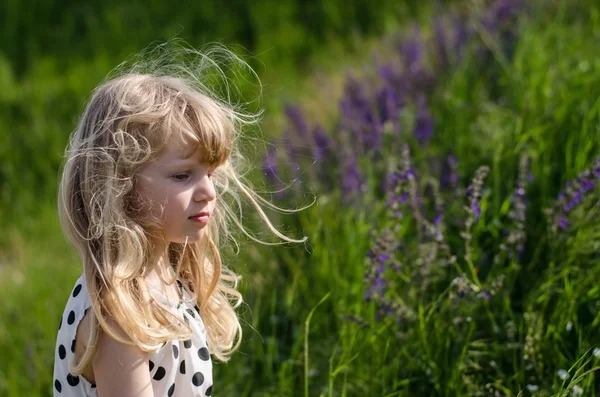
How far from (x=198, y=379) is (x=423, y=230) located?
1.07 m

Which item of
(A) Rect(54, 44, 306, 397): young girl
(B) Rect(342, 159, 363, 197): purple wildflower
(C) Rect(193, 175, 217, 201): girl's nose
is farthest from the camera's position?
(B) Rect(342, 159, 363, 197): purple wildflower

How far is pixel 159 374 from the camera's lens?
1.79 meters

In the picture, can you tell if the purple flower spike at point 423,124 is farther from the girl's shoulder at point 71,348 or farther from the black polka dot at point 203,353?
the girl's shoulder at point 71,348

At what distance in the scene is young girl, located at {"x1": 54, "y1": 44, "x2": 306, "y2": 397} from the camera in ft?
5.44

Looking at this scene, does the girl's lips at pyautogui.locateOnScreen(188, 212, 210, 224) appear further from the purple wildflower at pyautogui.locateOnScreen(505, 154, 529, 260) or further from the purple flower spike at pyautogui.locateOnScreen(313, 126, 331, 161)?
the purple flower spike at pyautogui.locateOnScreen(313, 126, 331, 161)

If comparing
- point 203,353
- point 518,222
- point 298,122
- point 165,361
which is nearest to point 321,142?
point 298,122

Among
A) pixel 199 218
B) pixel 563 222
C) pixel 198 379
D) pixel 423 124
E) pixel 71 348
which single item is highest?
pixel 199 218

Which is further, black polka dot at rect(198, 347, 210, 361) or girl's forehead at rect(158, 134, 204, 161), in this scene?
black polka dot at rect(198, 347, 210, 361)

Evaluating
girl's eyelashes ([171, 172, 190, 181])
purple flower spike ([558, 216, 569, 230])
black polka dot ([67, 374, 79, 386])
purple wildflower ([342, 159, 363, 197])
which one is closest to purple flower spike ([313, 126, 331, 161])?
purple wildflower ([342, 159, 363, 197])

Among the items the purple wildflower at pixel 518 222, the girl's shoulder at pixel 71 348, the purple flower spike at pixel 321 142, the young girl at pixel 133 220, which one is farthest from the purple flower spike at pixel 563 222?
the girl's shoulder at pixel 71 348

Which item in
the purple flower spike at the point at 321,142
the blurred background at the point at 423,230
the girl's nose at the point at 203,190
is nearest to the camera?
the girl's nose at the point at 203,190

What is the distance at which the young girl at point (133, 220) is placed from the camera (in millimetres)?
1657

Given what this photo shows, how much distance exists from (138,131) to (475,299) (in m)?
1.08

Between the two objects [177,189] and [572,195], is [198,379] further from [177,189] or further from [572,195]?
[572,195]
